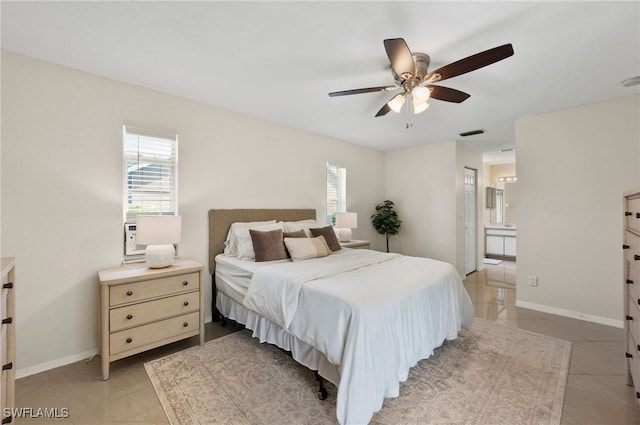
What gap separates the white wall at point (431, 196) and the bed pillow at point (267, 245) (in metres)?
3.23

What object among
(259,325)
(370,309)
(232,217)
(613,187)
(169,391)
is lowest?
(169,391)

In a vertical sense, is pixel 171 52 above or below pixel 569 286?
above

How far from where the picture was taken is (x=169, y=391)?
75.5 inches

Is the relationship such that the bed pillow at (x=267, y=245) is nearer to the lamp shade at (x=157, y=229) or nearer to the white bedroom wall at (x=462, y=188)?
the lamp shade at (x=157, y=229)

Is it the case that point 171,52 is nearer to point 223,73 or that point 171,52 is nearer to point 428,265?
point 223,73

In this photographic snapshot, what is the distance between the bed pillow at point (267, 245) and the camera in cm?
284

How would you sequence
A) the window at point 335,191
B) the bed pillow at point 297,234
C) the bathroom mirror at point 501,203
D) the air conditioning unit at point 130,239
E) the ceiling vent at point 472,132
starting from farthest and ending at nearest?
the bathroom mirror at point 501,203
the window at point 335,191
the ceiling vent at point 472,132
the bed pillow at point 297,234
the air conditioning unit at point 130,239

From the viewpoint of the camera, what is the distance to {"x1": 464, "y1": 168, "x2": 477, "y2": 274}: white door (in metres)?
5.27

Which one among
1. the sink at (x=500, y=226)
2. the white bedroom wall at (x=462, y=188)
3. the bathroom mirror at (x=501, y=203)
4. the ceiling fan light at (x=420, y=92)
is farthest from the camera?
the bathroom mirror at (x=501, y=203)

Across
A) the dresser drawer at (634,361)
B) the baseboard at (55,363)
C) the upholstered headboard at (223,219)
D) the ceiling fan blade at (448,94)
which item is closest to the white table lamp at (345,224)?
the upholstered headboard at (223,219)

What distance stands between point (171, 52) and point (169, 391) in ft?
8.43

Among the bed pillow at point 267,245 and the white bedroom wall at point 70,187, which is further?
the bed pillow at point 267,245

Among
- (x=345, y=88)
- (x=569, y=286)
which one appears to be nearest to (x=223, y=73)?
(x=345, y=88)

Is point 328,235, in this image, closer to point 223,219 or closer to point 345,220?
point 345,220
